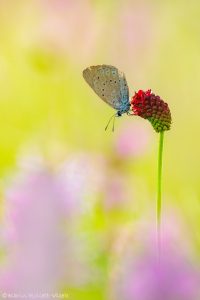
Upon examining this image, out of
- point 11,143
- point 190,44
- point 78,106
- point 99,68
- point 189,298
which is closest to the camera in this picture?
point 189,298

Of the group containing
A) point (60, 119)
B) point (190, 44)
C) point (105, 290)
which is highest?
point (190, 44)

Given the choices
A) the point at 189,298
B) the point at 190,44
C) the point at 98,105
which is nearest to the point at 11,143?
the point at 98,105

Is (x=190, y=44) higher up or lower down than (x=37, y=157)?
higher up

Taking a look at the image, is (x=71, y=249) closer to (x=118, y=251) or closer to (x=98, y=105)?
(x=118, y=251)

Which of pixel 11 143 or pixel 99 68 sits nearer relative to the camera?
pixel 99 68

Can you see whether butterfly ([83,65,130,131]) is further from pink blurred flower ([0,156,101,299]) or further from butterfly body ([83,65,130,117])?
pink blurred flower ([0,156,101,299])

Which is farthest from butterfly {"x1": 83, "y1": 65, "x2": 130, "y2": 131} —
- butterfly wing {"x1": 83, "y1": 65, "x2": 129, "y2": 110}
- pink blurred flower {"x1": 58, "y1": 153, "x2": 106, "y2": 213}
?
pink blurred flower {"x1": 58, "y1": 153, "x2": 106, "y2": 213}

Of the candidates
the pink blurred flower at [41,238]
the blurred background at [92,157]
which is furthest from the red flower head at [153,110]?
the pink blurred flower at [41,238]
